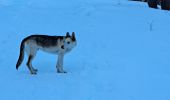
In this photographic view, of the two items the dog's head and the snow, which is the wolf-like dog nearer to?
the dog's head

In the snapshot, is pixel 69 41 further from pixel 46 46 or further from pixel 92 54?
pixel 92 54

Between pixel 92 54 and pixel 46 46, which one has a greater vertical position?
pixel 46 46

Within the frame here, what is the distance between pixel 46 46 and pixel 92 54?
1825 mm

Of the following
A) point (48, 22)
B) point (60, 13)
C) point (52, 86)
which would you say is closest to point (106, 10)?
point (60, 13)

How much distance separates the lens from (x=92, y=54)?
40.7 ft

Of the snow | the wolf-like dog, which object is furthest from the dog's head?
the snow

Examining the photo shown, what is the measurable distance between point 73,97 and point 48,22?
25.8 feet

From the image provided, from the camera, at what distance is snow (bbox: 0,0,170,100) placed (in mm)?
9325

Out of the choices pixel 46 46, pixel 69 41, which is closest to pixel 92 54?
pixel 69 41

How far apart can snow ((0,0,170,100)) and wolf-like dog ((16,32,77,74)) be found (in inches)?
9.6

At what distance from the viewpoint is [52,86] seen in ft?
31.6

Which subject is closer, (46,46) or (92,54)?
(46,46)

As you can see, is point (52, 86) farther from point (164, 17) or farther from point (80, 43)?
point (164, 17)

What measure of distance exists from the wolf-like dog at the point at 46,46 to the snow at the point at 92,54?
Answer: 0.24 m
